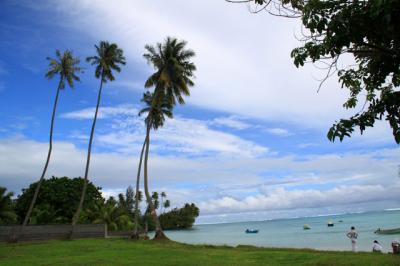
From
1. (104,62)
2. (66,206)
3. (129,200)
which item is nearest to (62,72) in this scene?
(104,62)

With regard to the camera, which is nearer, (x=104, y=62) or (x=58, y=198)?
(x=104, y=62)

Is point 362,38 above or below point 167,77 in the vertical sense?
below

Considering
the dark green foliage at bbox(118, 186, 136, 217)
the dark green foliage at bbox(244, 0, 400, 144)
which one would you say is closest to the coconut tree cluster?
the dark green foliage at bbox(244, 0, 400, 144)

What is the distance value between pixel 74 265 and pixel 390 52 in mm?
15422

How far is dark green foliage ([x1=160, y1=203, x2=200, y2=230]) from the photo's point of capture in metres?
142

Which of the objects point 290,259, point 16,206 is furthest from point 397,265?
point 16,206

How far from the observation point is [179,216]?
469ft

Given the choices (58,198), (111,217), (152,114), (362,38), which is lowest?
(362,38)

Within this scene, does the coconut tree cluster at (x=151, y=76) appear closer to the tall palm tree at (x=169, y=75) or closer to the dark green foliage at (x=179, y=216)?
the tall palm tree at (x=169, y=75)

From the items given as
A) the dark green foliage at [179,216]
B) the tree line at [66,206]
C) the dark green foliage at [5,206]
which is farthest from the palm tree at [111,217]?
the dark green foliage at [179,216]

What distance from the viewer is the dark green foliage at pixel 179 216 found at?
142m

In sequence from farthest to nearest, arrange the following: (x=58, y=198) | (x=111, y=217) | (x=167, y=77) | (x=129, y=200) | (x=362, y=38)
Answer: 1. (x=129, y=200)
2. (x=58, y=198)
3. (x=111, y=217)
4. (x=167, y=77)
5. (x=362, y=38)

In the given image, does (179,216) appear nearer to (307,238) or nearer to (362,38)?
(307,238)

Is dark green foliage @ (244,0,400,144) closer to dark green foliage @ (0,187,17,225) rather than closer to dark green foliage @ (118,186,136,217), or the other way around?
dark green foliage @ (0,187,17,225)
